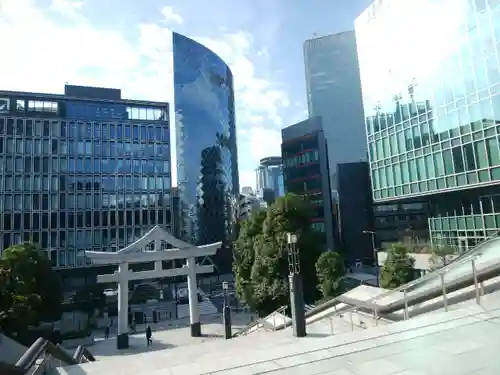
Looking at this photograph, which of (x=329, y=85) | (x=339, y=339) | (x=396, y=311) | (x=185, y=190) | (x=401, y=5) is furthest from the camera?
(x=329, y=85)

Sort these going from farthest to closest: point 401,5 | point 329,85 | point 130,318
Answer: point 329,85 → point 130,318 → point 401,5

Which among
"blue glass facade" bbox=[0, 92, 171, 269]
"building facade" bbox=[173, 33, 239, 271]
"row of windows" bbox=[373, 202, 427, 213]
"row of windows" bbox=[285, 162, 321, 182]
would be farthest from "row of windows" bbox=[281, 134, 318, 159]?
"blue glass facade" bbox=[0, 92, 171, 269]

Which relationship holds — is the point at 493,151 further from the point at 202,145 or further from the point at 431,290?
the point at 202,145

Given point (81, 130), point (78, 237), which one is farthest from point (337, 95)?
point (78, 237)

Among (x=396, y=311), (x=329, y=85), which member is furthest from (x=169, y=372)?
(x=329, y=85)

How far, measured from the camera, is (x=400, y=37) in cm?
3241

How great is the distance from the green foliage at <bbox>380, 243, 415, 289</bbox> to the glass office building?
273 inches

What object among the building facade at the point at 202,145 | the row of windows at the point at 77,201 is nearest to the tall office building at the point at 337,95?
the building facade at the point at 202,145

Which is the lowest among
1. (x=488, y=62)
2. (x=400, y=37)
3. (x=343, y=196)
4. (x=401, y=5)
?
(x=343, y=196)

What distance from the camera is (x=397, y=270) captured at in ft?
83.8

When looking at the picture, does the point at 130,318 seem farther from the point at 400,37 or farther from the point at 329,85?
the point at 329,85

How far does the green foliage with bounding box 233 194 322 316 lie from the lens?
995 inches

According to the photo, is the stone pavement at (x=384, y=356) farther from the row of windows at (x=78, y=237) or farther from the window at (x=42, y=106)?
the window at (x=42, y=106)

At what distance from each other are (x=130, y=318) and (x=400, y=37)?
4040 centimetres
